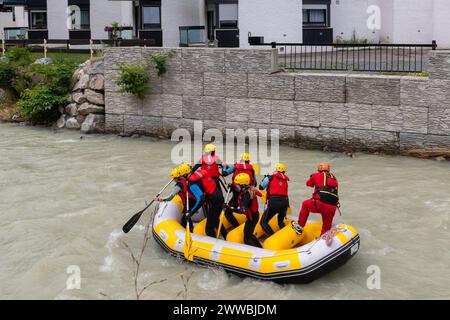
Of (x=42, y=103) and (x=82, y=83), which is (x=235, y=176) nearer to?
(x=82, y=83)

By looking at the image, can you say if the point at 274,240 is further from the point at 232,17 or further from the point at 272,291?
the point at 232,17

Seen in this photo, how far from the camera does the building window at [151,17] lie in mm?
29781

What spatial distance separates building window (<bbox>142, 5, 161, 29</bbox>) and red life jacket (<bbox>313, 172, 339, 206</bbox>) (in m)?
20.5

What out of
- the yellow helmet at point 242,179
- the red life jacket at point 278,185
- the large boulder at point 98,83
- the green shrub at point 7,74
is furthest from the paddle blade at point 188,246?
the green shrub at point 7,74

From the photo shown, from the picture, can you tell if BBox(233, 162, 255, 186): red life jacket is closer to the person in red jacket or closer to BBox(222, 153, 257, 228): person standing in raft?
BBox(222, 153, 257, 228): person standing in raft

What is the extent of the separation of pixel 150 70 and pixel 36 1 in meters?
16.7

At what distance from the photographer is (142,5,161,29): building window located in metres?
29.8

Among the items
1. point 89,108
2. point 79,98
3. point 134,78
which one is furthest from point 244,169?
point 79,98

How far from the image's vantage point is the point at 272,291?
32.1 ft

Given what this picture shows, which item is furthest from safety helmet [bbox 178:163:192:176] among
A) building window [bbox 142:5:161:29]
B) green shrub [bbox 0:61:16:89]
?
building window [bbox 142:5:161:29]

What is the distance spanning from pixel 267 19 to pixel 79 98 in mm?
8786

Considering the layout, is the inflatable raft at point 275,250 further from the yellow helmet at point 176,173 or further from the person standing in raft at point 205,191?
the yellow helmet at point 176,173

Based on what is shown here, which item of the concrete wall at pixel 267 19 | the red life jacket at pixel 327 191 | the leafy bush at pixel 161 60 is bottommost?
the red life jacket at pixel 327 191

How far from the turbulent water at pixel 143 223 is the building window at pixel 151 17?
1161 cm
